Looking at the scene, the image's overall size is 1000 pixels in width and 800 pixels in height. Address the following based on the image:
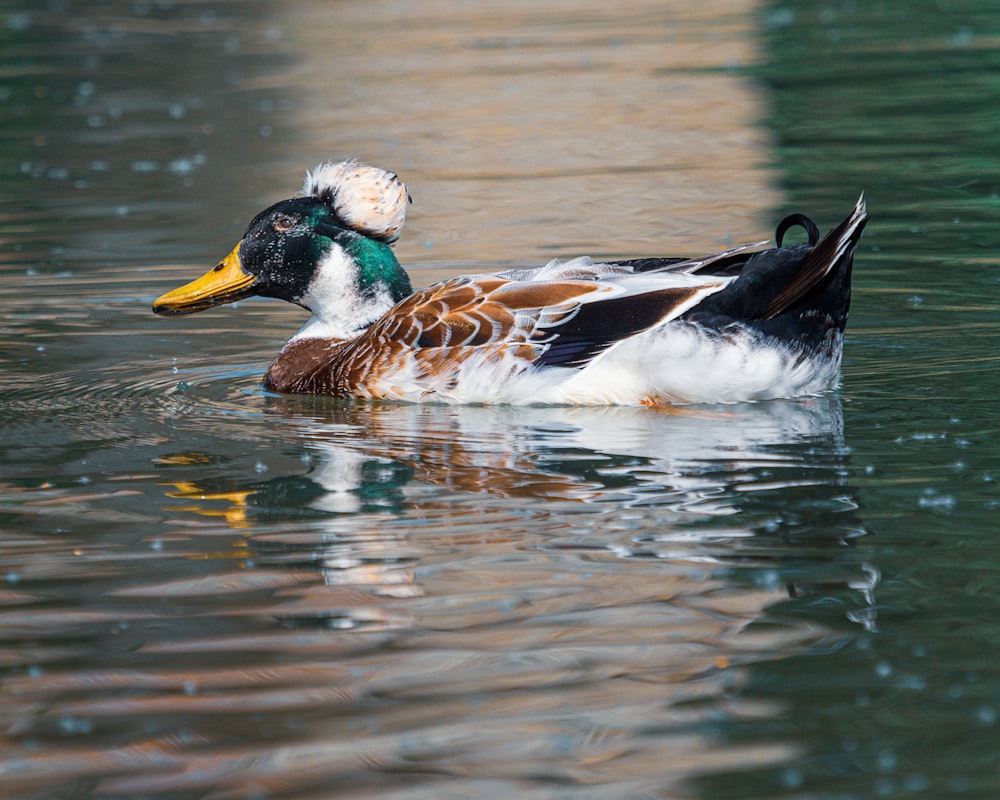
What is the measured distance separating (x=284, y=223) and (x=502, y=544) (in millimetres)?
3318

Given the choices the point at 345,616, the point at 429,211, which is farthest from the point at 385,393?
the point at 429,211

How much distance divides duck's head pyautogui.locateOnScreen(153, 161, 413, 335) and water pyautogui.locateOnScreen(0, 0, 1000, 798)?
47 cm

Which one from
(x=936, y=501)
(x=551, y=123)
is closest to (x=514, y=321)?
(x=936, y=501)

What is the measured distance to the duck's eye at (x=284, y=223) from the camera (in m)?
8.30

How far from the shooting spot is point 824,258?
267 inches

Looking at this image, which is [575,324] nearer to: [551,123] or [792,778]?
[792,778]

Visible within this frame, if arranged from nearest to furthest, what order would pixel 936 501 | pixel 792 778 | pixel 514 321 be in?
pixel 792 778 < pixel 936 501 < pixel 514 321

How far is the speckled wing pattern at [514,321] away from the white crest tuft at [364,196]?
57 centimetres

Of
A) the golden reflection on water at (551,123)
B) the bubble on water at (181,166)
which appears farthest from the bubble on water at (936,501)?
the bubble on water at (181,166)

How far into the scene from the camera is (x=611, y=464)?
253 inches

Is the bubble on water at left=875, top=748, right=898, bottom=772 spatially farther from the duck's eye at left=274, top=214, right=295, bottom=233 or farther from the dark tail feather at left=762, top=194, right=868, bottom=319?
the duck's eye at left=274, top=214, right=295, bottom=233

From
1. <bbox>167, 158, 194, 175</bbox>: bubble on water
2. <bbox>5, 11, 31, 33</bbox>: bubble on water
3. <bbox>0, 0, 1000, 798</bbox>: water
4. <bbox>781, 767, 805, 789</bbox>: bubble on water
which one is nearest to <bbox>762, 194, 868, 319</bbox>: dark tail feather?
<bbox>0, 0, 1000, 798</bbox>: water

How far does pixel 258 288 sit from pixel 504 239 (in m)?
3.55

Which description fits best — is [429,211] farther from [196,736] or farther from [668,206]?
[196,736]
